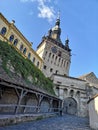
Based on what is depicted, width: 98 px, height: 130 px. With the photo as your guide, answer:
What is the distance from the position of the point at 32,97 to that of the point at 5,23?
1331 centimetres

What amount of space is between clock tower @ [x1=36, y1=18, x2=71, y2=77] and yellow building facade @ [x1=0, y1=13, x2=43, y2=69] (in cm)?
687

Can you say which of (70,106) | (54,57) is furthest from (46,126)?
(54,57)

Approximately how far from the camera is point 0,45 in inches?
521

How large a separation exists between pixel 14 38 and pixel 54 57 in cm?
1680

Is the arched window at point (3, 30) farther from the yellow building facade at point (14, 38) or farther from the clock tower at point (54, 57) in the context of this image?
the clock tower at point (54, 57)

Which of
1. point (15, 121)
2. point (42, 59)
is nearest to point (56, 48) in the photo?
point (42, 59)

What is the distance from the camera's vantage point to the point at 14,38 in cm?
2295

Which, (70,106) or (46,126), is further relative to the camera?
(70,106)

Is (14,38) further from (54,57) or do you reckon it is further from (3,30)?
(54,57)

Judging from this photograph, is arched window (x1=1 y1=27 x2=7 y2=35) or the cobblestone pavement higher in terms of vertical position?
arched window (x1=1 y1=27 x2=7 y2=35)

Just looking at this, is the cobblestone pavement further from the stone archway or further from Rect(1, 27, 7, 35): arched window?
Rect(1, 27, 7, 35): arched window

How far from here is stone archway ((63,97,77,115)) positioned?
84.3 feet

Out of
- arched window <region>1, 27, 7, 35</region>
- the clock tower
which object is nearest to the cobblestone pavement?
arched window <region>1, 27, 7, 35</region>

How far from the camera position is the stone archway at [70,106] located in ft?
84.3
